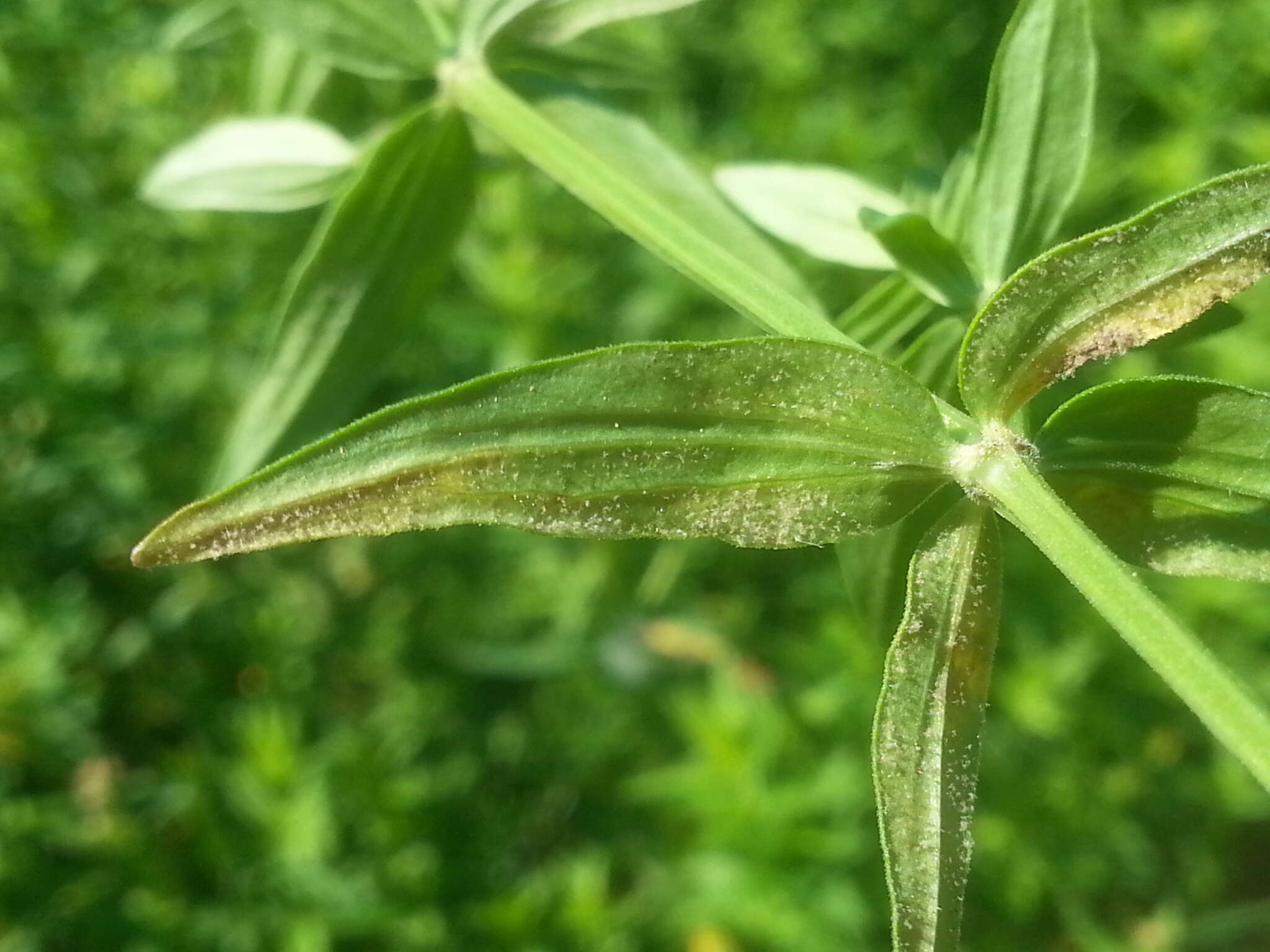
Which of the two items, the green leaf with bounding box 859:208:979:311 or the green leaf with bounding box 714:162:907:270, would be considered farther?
the green leaf with bounding box 714:162:907:270

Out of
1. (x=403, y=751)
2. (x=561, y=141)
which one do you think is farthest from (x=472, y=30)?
(x=403, y=751)

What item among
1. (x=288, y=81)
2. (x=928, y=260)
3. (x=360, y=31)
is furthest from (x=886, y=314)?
(x=288, y=81)

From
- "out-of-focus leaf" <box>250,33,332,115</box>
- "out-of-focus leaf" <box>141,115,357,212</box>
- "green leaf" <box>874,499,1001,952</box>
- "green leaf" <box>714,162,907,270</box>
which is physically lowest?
"green leaf" <box>874,499,1001,952</box>

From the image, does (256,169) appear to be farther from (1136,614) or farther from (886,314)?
(1136,614)

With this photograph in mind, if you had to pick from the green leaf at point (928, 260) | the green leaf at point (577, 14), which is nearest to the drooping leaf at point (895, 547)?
the green leaf at point (928, 260)

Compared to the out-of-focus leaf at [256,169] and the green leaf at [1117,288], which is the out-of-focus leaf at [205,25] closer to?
the out-of-focus leaf at [256,169]

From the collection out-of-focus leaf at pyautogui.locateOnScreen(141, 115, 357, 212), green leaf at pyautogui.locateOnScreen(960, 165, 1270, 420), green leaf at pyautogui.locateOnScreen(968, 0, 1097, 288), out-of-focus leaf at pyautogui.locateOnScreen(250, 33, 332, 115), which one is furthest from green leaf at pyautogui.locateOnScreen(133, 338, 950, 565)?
out-of-focus leaf at pyautogui.locateOnScreen(250, 33, 332, 115)

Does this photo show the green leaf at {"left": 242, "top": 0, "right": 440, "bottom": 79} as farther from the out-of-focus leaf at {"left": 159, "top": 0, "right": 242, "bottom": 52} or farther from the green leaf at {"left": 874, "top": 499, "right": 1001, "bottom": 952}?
the green leaf at {"left": 874, "top": 499, "right": 1001, "bottom": 952}
